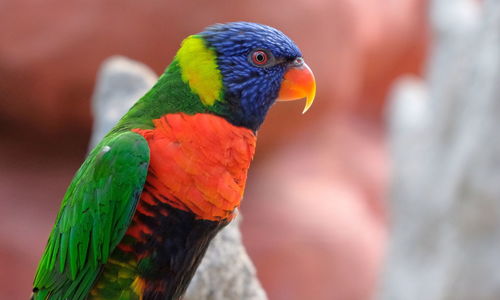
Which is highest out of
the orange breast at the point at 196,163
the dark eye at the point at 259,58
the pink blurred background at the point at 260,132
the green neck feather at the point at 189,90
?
the dark eye at the point at 259,58

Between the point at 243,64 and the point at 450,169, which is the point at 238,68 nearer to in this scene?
the point at 243,64

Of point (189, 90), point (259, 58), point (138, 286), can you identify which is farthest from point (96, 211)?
point (259, 58)

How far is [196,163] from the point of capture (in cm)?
116

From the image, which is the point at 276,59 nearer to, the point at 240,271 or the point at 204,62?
the point at 204,62

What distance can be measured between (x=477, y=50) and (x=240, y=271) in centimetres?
171

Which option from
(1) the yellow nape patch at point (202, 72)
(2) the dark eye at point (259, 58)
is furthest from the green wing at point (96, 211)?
(2) the dark eye at point (259, 58)

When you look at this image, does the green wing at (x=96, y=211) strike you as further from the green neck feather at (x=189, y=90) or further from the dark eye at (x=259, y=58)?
the dark eye at (x=259, y=58)

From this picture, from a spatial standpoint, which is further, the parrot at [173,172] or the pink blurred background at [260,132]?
the pink blurred background at [260,132]

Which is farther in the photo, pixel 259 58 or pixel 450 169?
pixel 450 169

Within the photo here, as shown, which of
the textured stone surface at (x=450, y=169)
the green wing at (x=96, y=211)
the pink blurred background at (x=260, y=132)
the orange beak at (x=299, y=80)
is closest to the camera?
the green wing at (x=96, y=211)

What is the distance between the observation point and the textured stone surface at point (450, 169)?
2467mm

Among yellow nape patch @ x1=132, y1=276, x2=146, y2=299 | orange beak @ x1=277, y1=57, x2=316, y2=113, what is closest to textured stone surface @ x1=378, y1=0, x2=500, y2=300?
orange beak @ x1=277, y1=57, x2=316, y2=113

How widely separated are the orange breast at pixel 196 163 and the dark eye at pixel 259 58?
124 mm

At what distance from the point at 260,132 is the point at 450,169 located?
0.85m
